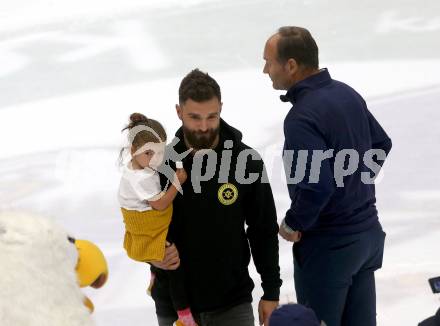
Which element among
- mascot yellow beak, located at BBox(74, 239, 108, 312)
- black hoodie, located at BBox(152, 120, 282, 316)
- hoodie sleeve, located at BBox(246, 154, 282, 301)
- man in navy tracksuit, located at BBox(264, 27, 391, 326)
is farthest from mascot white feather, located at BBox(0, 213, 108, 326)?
man in navy tracksuit, located at BBox(264, 27, 391, 326)

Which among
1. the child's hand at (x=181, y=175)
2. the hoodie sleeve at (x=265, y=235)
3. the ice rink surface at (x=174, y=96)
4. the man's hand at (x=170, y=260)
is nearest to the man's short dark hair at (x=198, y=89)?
the child's hand at (x=181, y=175)

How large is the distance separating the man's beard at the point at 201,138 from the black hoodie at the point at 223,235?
0.03 meters

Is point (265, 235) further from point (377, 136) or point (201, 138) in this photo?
point (377, 136)

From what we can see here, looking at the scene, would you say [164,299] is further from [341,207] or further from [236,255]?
[341,207]

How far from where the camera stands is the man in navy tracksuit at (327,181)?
2.14 metres

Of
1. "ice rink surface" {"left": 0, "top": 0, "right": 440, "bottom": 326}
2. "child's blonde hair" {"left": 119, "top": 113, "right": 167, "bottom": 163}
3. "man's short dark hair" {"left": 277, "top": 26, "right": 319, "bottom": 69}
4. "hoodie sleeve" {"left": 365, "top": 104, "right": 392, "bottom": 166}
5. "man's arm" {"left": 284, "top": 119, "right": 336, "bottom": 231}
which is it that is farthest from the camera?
"ice rink surface" {"left": 0, "top": 0, "right": 440, "bottom": 326}

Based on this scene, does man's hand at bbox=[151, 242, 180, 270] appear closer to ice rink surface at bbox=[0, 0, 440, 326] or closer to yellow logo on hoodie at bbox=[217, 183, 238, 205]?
yellow logo on hoodie at bbox=[217, 183, 238, 205]

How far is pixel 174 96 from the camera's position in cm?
536

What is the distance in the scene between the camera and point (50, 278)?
1271mm

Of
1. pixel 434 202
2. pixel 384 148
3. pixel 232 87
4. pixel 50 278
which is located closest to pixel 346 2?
pixel 232 87

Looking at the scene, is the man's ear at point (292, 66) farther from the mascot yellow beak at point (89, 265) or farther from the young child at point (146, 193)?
the mascot yellow beak at point (89, 265)

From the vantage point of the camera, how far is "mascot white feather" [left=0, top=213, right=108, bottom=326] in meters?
1.18

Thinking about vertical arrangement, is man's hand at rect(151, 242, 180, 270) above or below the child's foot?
above

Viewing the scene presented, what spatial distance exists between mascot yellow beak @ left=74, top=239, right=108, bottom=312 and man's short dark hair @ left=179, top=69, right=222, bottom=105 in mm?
652
